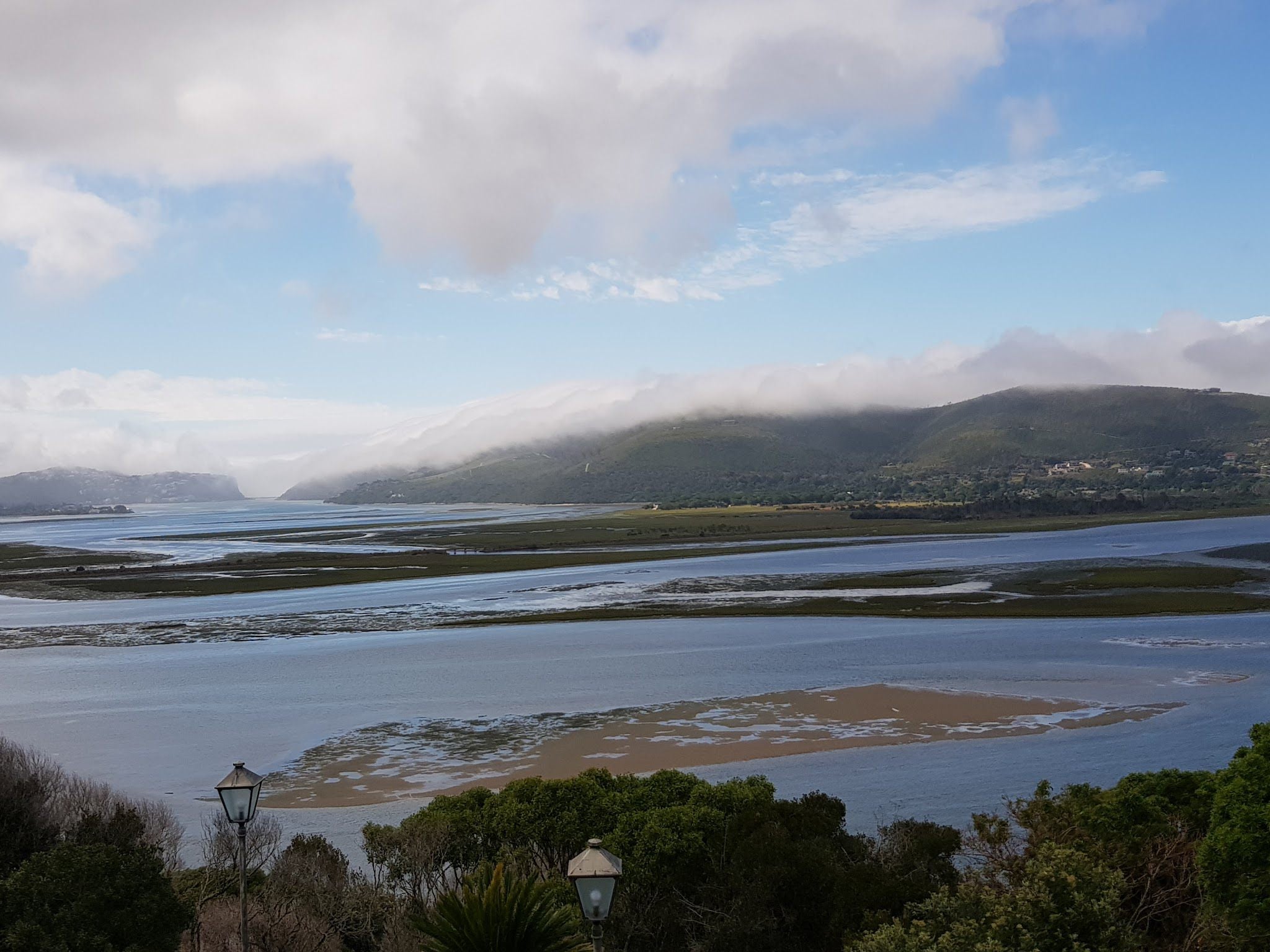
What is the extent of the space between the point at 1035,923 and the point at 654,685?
33.9 meters

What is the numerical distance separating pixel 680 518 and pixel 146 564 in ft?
323

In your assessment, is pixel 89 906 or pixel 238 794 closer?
pixel 238 794

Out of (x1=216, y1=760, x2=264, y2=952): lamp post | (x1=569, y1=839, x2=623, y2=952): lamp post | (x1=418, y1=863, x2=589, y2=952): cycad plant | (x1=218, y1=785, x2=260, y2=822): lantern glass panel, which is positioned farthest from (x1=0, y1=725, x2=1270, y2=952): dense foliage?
(x1=218, y1=785, x2=260, y2=822): lantern glass panel

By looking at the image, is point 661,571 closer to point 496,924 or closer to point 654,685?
point 654,685

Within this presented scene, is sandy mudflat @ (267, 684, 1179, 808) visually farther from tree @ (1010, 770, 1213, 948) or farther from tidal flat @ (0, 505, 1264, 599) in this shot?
tidal flat @ (0, 505, 1264, 599)

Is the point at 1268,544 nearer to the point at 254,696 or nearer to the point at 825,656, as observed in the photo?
the point at 825,656

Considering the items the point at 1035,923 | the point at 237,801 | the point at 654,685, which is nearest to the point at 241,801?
the point at 237,801

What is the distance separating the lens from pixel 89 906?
14211 mm

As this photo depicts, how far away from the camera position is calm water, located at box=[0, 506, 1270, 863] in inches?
1203

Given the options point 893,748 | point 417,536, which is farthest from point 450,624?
point 417,536

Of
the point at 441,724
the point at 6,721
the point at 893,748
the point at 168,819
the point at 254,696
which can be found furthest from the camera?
the point at 254,696

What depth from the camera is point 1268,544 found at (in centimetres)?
10419

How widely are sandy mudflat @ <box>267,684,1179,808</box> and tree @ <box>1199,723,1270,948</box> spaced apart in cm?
1856

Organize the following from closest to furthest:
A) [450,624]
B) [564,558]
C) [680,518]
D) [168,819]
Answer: [168,819]
[450,624]
[564,558]
[680,518]
